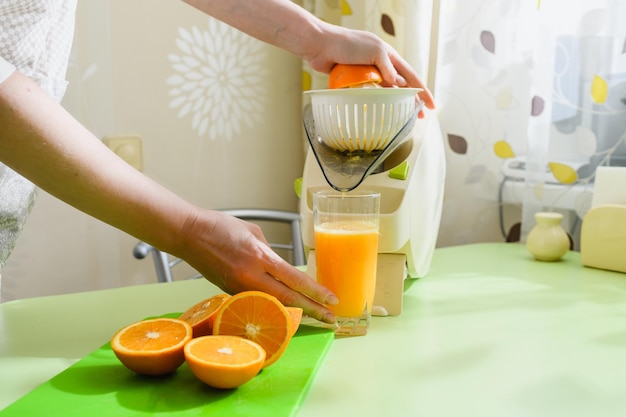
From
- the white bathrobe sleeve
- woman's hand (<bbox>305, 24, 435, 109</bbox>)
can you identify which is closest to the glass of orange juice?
woman's hand (<bbox>305, 24, 435, 109</bbox>)

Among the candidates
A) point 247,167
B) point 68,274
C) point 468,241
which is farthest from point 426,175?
point 68,274

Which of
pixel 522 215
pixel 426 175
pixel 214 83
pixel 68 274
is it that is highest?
pixel 214 83

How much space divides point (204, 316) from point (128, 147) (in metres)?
1.16

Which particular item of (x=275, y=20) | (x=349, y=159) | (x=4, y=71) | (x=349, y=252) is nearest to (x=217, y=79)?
(x=275, y=20)

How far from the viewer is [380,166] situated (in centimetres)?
108

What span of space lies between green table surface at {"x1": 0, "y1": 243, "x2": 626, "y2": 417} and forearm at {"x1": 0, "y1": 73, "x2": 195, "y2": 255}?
7.7 inches

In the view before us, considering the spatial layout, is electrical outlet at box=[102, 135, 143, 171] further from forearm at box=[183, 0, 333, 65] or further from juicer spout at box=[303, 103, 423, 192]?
juicer spout at box=[303, 103, 423, 192]

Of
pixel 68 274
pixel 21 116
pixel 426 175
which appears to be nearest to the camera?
pixel 21 116

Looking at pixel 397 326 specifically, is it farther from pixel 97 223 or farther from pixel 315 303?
pixel 97 223

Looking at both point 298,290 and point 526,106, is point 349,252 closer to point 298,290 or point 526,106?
point 298,290

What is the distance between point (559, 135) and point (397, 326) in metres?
0.69

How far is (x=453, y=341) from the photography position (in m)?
0.87

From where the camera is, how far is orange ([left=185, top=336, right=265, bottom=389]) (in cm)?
67

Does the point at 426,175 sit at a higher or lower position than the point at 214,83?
lower
